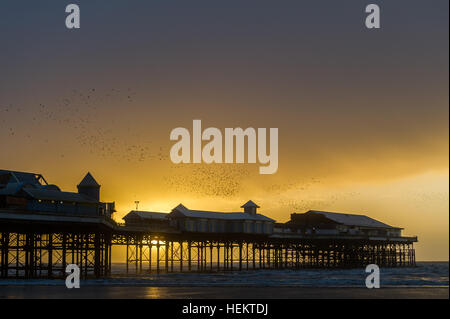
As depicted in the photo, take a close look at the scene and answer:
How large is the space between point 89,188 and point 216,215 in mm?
26851

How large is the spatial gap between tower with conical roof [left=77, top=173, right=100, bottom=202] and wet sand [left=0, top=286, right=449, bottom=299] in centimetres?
2246

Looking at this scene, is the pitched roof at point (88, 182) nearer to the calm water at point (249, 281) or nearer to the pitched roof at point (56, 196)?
the pitched roof at point (56, 196)

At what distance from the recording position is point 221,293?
1741 inches

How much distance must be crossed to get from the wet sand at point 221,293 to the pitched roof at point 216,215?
4048cm

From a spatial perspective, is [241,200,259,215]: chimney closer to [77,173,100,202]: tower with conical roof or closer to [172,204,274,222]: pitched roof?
[172,204,274,222]: pitched roof

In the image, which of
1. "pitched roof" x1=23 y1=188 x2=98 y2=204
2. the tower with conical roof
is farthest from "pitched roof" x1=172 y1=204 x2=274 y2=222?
"pitched roof" x1=23 y1=188 x2=98 y2=204

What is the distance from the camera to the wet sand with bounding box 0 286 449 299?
4075 centimetres

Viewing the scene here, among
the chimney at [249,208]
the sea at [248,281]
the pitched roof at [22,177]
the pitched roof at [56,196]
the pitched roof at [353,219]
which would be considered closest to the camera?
the sea at [248,281]

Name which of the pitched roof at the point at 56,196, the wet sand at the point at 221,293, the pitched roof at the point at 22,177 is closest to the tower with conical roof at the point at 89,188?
the pitched roof at the point at 56,196

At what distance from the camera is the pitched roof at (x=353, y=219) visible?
116 metres

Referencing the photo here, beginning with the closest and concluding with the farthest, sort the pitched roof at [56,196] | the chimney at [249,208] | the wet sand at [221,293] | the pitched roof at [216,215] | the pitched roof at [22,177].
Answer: the wet sand at [221,293] → the pitched roof at [56,196] → the pitched roof at [22,177] → the pitched roof at [216,215] → the chimney at [249,208]

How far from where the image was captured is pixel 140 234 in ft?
267

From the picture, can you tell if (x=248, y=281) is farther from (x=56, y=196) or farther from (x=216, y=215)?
(x=216, y=215)
